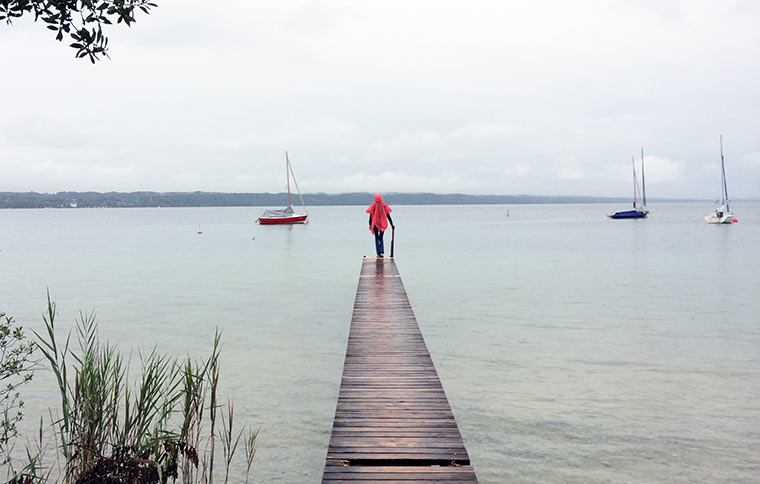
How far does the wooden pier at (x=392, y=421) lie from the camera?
3971 millimetres

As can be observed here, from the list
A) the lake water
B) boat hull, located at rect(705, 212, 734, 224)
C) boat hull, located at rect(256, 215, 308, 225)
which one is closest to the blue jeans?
the lake water

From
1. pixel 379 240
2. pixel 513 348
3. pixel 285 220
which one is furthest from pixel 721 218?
pixel 513 348

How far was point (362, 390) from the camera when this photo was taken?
5723 mm

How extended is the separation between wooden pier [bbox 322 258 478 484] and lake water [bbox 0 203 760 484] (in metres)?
1.12

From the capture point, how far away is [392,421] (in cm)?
485

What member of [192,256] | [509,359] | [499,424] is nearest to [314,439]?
[499,424]

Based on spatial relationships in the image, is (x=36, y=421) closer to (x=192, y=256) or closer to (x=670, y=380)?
(x=670, y=380)

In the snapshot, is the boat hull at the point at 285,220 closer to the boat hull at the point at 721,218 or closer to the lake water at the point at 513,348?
the lake water at the point at 513,348

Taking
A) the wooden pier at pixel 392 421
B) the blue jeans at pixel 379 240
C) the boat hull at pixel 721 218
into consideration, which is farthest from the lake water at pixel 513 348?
the boat hull at pixel 721 218

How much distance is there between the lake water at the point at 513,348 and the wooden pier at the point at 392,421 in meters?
1.12

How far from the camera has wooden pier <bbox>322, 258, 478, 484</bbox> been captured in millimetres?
3971

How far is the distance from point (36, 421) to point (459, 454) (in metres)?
6.15

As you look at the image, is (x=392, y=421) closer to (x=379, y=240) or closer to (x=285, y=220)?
Result: (x=379, y=240)

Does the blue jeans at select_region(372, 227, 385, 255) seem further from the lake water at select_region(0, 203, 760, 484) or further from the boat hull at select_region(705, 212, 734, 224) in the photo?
the boat hull at select_region(705, 212, 734, 224)
